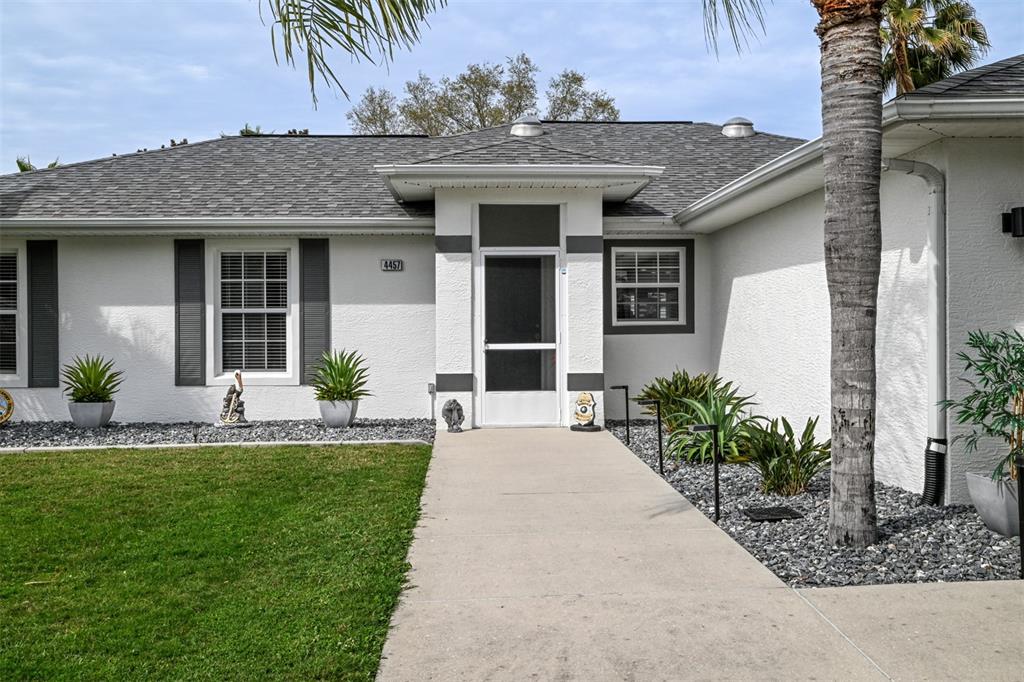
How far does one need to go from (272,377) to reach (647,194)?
244 inches

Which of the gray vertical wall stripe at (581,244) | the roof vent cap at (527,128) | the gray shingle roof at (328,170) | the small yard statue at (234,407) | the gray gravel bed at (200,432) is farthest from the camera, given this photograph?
the roof vent cap at (527,128)

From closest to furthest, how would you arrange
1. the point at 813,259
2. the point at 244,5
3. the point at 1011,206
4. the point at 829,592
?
the point at 829,592
the point at 244,5
the point at 1011,206
the point at 813,259

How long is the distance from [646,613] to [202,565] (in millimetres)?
2748

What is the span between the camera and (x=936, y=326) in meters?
6.82

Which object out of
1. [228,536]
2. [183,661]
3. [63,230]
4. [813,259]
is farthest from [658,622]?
[63,230]

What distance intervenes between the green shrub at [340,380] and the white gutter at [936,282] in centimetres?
706

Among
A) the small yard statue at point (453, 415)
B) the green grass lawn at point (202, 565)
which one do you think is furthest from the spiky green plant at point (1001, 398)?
the small yard statue at point (453, 415)

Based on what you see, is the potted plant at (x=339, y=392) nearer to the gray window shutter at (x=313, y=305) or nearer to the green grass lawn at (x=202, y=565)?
the gray window shutter at (x=313, y=305)

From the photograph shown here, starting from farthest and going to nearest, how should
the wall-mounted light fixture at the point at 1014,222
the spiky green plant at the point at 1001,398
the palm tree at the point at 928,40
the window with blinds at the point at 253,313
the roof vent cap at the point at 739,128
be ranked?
1. the palm tree at the point at 928,40
2. the roof vent cap at the point at 739,128
3. the window with blinds at the point at 253,313
4. the wall-mounted light fixture at the point at 1014,222
5. the spiky green plant at the point at 1001,398

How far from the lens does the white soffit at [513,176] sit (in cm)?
1041

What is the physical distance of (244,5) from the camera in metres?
5.55

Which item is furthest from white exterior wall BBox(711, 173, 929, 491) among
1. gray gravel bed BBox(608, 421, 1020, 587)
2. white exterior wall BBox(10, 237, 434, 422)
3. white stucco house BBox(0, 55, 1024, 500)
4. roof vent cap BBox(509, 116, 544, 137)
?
white exterior wall BBox(10, 237, 434, 422)

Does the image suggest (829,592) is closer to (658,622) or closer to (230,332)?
(658,622)

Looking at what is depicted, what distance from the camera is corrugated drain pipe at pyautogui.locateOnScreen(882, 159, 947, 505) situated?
6.76 metres
